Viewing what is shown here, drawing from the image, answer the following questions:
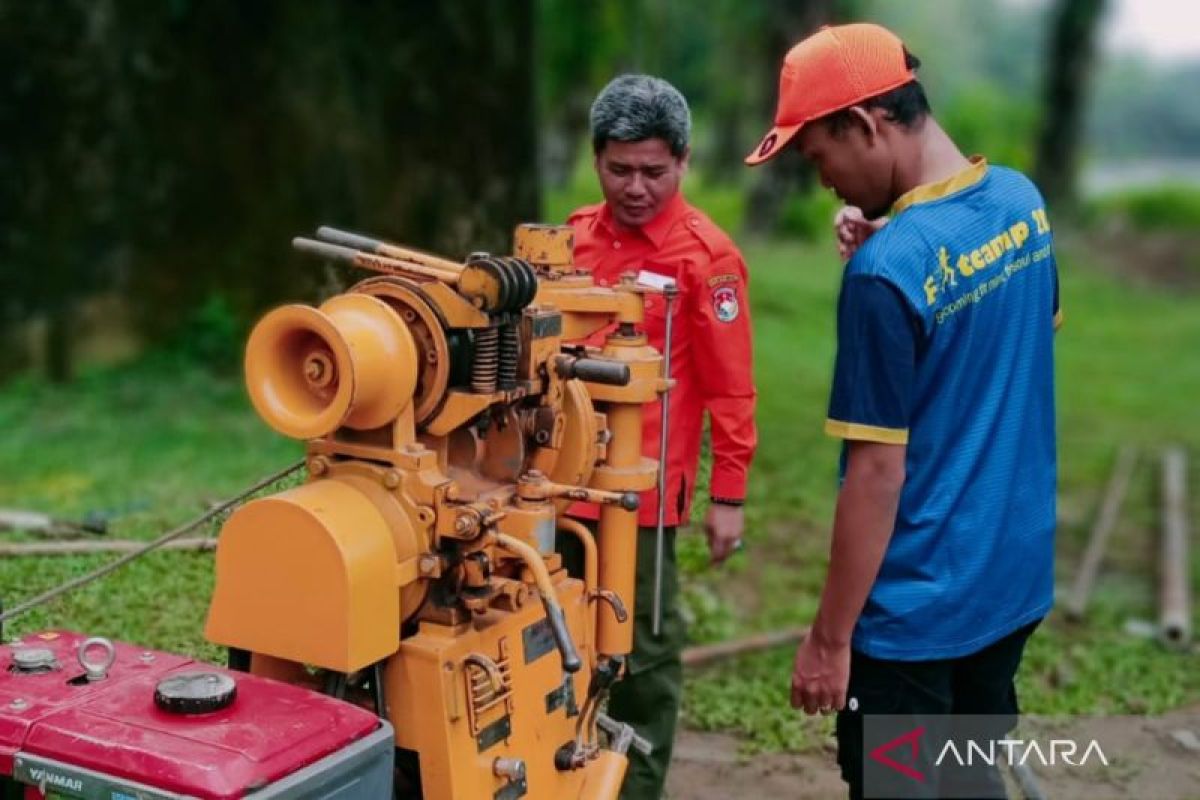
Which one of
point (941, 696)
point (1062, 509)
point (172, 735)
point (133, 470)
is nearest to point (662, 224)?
point (941, 696)

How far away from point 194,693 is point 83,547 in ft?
8.58

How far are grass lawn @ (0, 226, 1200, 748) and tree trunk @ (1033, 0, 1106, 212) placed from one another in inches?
340

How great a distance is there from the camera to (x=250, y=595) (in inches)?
120

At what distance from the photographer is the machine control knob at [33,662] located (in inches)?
118

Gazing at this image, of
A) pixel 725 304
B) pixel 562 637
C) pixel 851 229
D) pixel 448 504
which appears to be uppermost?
pixel 851 229

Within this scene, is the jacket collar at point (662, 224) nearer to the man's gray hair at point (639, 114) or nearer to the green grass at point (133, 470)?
the man's gray hair at point (639, 114)

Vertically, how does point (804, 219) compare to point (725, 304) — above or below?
above

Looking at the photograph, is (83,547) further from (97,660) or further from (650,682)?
(97,660)

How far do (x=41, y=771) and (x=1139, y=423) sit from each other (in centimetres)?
1094

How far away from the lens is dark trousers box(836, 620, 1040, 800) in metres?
3.13

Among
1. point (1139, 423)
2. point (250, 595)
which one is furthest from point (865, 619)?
point (1139, 423)

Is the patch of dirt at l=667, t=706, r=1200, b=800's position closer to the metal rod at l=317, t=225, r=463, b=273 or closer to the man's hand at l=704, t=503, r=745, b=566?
the man's hand at l=704, t=503, r=745, b=566

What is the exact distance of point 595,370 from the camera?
3.30 metres

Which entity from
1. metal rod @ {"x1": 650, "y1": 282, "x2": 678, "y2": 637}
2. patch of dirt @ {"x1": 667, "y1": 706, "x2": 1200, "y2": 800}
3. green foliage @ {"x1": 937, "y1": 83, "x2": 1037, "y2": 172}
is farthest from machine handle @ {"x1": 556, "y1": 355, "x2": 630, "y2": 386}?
green foliage @ {"x1": 937, "y1": 83, "x2": 1037, "y2": 172}
